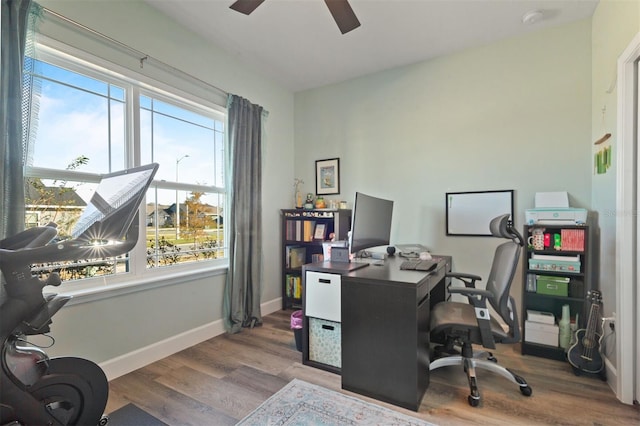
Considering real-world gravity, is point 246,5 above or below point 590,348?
above

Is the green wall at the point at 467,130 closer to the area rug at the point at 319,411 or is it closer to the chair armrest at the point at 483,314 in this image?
the chair armrest at the point at 483,314

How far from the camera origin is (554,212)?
7.98 feet

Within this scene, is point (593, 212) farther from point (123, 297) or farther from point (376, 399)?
point (123, 297)

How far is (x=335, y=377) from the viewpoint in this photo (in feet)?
6.91

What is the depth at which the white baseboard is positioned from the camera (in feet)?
6.91

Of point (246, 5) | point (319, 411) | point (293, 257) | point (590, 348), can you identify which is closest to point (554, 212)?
point (590, 348)

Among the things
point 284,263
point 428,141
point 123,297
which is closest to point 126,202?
point 123,297

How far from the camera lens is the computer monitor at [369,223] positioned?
2.20 meters

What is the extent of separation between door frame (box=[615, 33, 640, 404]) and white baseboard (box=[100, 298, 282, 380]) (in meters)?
3.07

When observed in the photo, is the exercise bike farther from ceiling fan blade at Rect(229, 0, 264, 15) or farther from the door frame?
the door frame

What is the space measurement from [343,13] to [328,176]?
209 centimetres

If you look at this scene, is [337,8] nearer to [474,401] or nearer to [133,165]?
[133,165]

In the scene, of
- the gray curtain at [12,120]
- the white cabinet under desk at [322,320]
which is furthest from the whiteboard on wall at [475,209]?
the gray curtain at [12,120]

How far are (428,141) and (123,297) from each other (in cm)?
313
